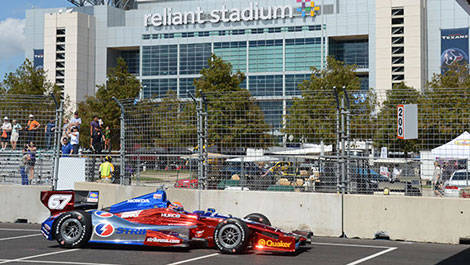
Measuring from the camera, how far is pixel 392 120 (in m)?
13.0

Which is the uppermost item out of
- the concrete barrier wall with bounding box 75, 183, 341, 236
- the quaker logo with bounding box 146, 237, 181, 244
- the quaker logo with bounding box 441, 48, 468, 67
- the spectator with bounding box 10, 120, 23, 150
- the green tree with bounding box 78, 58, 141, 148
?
the quaker logo with bounding box 441, 48, 468, 67

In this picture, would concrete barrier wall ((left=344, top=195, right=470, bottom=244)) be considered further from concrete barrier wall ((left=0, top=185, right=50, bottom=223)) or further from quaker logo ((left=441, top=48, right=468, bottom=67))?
quaker logo ((left=441, top=48, right=468, bottom=67))

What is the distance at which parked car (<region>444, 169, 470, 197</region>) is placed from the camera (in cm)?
1171

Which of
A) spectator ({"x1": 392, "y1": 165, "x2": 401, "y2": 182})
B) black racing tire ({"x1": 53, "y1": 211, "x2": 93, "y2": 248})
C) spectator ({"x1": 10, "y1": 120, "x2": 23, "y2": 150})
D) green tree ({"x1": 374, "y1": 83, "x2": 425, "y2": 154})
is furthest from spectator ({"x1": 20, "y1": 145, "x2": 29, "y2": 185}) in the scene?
spectator ({"x1": 392, "y1": 165, "x2": 401, "y2": 182})

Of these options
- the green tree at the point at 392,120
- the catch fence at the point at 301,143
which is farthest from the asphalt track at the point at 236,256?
the green tree at the point at 392,120

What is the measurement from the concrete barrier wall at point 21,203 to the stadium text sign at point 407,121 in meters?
8.69

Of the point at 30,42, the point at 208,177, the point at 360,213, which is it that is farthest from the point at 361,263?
the point at 30,42

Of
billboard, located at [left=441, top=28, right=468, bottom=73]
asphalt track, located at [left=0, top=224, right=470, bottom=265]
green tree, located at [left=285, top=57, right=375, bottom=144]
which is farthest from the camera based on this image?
billboard, located at [left=441, top=28, right=468, bottom=73]

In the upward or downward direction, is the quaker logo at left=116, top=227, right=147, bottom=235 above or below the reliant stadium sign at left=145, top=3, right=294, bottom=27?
below

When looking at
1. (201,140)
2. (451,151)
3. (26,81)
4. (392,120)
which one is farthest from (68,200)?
(26,81)

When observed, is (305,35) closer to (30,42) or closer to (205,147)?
(30,42)

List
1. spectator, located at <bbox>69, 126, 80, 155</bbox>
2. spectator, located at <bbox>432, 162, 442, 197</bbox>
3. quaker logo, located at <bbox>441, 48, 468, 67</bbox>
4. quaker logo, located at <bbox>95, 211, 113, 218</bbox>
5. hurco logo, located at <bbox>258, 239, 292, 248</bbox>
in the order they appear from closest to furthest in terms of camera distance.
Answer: hurco logo, located at <bbox>258, 239, 292, 248</bbox> < quaker logo, located at <bbox>95, 211, 113, 218</bbox> < spectator, located at <bbox>432, 162, 442, 197</bbox> < spectator, located at <bbox>69, 126, 80, 155</bbox> < quaker logo, located at <bbox>441, 48, 468, 67</bbox>

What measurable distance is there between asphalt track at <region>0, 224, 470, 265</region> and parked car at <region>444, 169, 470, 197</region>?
1265 mm

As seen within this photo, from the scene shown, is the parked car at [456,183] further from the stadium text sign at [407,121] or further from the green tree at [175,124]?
the green tree at [175,124]
